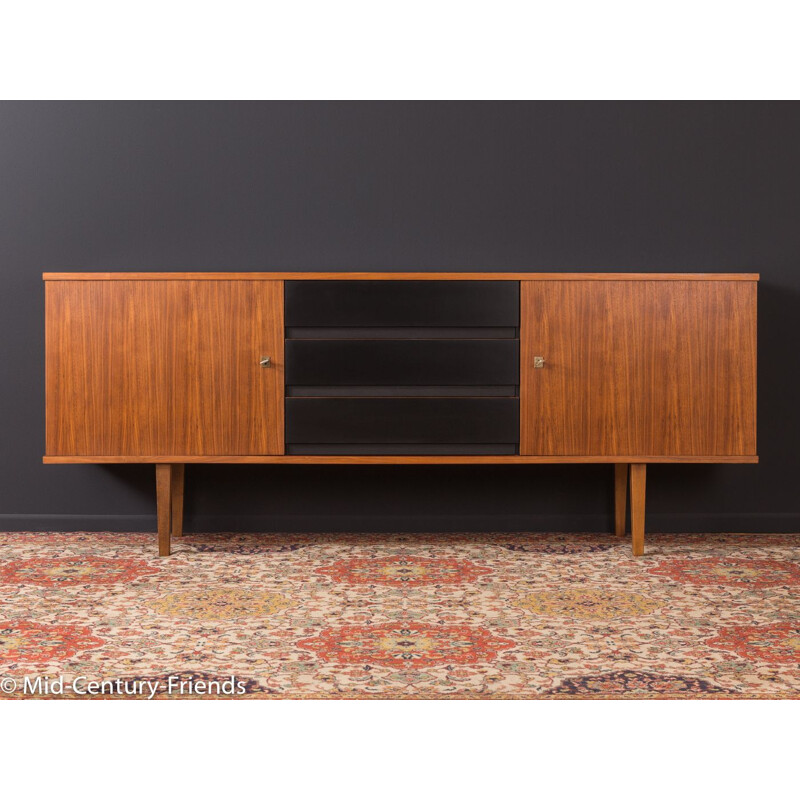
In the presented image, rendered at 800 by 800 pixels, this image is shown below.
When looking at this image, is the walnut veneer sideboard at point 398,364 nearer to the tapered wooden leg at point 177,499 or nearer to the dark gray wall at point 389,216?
the tapered wooden leg at point 177,499

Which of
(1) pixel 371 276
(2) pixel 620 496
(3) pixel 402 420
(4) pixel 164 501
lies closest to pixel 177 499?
(4) pixel 164 501

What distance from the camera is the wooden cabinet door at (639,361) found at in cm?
328

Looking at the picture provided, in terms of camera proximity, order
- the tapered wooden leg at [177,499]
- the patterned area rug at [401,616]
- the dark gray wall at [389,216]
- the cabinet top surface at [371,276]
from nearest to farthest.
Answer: the patterned area rug at [401,616] < the cabinet top surface at [371,276] < the tapered wooden leg at [177,499] < the dark gray wall at [389,216]

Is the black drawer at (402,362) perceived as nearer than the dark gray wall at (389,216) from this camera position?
Yes

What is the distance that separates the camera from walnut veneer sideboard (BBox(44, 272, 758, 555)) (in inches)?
129

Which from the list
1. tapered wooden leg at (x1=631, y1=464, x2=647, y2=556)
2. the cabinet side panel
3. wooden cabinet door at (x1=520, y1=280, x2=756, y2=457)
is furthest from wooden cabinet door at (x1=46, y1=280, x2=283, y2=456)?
tapered wooden leg at (x1=631, y1=464, x2=647, y2=556)

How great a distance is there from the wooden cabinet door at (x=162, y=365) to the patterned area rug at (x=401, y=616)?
49 centimetres

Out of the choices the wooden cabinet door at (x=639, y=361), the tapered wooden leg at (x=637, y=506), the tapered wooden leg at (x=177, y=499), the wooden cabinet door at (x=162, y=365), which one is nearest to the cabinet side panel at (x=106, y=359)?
the wooden cabinet door at (x=162, y=365)

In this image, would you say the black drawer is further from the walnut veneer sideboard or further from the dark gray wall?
the dark gray wall

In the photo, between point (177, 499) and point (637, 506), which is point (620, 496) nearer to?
point (637, 506)

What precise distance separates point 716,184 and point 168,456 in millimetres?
2595

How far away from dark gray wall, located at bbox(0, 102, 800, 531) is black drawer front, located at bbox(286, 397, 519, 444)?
1.70 feet

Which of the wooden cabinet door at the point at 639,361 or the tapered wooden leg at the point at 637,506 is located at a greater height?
the wooden cabinet door at the point at 639,361

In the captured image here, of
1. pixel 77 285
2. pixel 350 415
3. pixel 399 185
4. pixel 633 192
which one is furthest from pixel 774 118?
pixel 77 285
